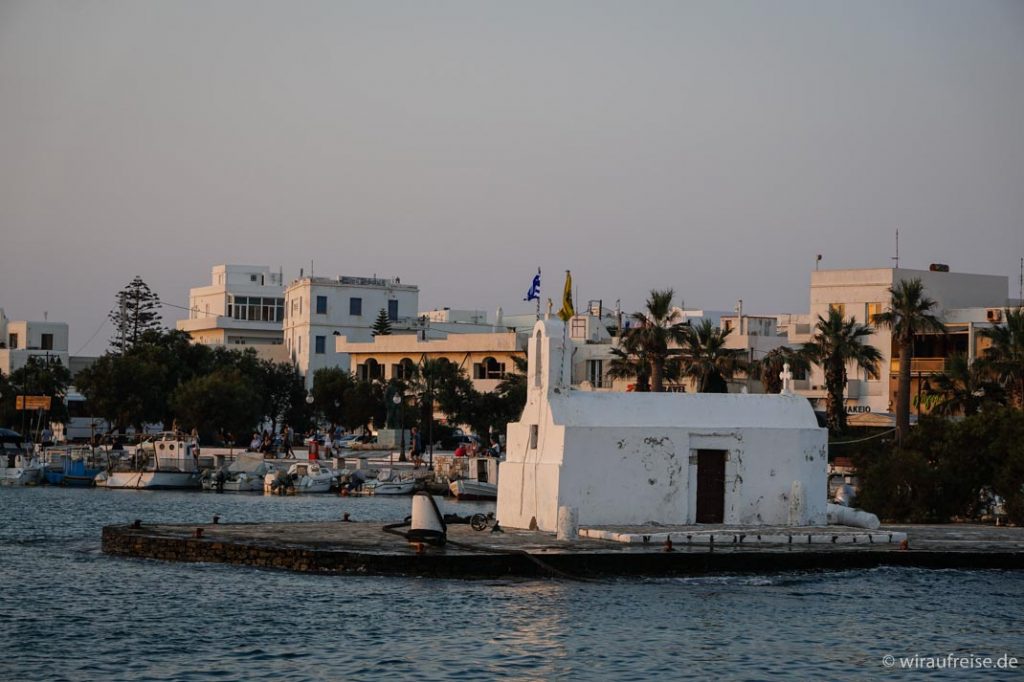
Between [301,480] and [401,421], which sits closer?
[301,480]

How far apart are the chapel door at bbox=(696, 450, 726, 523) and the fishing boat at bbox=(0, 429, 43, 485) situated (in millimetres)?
54478

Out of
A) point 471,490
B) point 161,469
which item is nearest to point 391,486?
point 471,490

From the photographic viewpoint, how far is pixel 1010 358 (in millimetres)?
55531

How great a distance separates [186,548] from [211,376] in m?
52.4

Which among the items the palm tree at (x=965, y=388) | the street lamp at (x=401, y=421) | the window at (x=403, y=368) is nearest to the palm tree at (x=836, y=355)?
the palm tree at (x=965, y=388)

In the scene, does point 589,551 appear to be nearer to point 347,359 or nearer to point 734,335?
point 734,335

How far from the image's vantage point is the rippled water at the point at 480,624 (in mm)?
24109

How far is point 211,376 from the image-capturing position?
86.6 meters

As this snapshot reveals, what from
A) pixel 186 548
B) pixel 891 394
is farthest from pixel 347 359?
pixel 186 548

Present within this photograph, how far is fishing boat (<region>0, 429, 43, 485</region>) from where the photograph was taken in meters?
81.9

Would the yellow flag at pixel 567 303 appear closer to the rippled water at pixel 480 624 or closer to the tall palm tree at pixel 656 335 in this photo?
the rippled water at pixel 480 624

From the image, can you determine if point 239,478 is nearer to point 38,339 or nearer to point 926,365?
point 926,365

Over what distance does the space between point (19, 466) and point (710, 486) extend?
57.8 m

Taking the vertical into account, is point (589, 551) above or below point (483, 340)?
below
